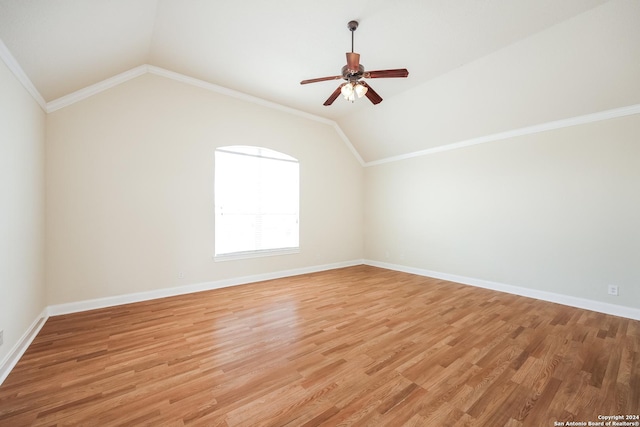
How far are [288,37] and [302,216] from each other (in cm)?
329

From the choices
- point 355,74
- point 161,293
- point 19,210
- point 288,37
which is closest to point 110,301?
point 161,293

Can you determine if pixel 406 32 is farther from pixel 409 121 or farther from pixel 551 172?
pixel 551 172

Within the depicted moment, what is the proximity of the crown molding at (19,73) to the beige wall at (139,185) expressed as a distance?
40 cm

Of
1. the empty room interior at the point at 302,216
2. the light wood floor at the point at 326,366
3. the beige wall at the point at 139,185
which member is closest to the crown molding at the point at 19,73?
the empty room interior at the point at 302,216

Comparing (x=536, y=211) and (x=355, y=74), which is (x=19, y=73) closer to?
(x=355, y=74)

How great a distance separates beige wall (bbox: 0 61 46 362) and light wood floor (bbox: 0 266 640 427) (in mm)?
386

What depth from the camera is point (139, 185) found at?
371cm

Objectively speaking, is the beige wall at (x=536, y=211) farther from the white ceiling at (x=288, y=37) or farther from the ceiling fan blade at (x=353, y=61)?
the ceiling fan blade at (x=353, y=61)

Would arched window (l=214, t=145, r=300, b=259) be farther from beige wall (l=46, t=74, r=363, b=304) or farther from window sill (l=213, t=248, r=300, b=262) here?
beige wall (l=46, t=74, r=363, b=304)

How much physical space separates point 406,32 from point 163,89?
3586mm

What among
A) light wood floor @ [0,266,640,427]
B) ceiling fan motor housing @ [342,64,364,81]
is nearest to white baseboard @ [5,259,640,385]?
light wood floor @ [0,266,640,427]

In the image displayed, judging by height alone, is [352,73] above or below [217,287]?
above

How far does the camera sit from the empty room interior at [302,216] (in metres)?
1.87

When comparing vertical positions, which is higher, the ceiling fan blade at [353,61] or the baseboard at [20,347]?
the ceiling fan blade at [353,61]
